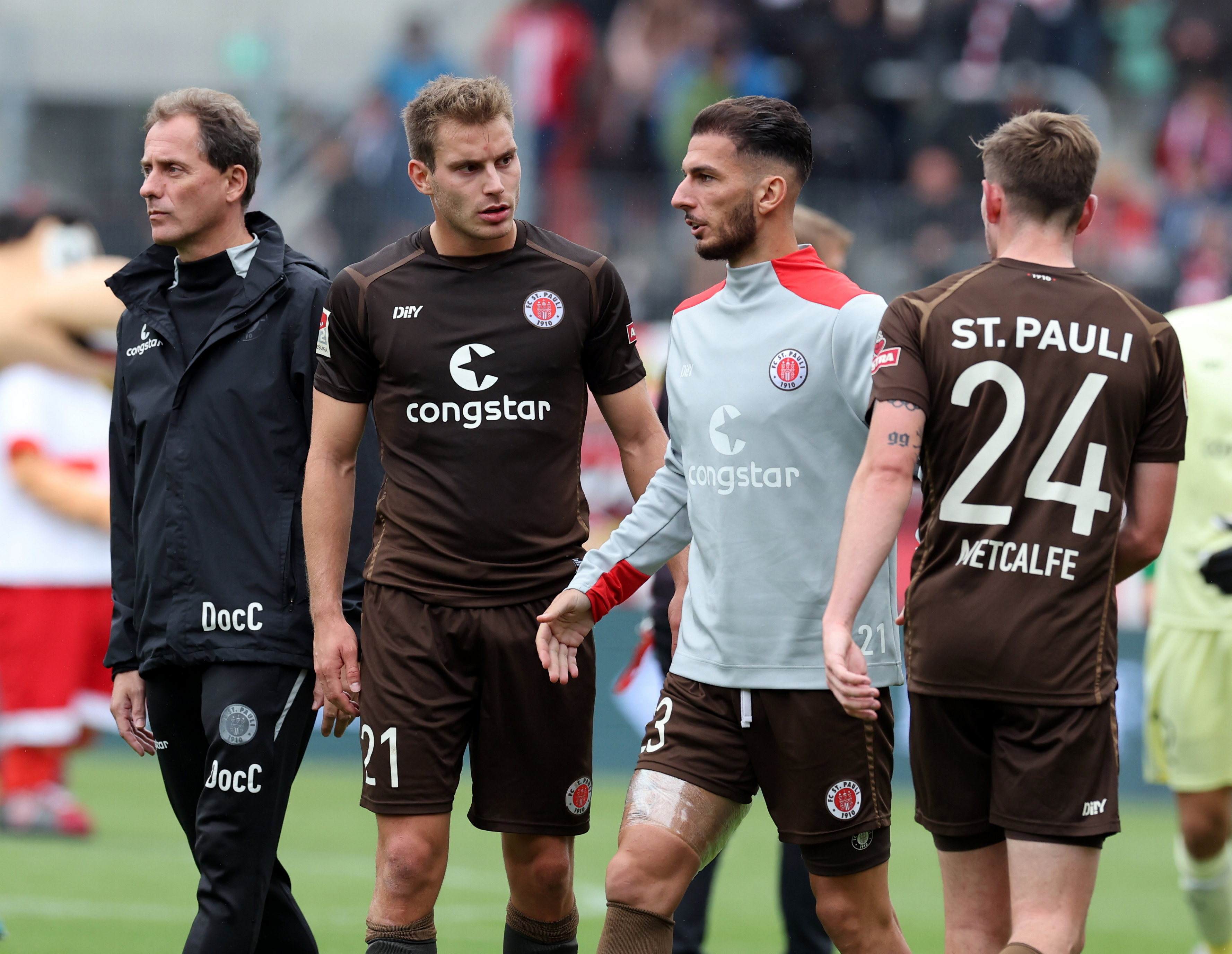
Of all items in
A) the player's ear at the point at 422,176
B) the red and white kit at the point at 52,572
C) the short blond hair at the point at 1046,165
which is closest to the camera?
the short blond hair at the point at 1046,165

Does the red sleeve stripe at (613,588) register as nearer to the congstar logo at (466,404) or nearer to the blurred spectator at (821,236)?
the congstar logo at (466,404)

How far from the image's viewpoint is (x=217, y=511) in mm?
4637

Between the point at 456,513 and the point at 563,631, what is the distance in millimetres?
414

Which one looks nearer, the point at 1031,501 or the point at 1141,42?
the point at 1031,501

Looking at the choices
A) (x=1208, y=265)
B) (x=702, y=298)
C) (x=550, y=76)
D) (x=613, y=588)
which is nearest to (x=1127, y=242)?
(x=1208, y=265)

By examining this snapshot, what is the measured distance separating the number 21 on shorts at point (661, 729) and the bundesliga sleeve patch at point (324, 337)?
121cm

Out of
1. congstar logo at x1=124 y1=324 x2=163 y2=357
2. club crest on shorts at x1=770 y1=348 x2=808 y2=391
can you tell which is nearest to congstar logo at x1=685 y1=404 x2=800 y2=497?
club crest on shorts at x1=770 y1=348 x2=808 y2=391

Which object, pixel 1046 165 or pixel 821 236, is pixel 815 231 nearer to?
pixel 821 236

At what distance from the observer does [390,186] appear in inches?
503

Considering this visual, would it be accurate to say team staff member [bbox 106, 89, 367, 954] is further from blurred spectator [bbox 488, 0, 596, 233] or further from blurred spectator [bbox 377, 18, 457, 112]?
blurred spectator [bbox 377, 18, 457, 112]

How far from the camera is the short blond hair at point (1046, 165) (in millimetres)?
3992

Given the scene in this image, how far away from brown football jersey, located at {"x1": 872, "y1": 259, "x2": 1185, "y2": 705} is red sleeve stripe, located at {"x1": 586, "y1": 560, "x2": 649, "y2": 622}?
847mm

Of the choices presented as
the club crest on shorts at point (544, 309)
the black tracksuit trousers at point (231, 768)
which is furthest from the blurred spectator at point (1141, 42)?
the black tracksuit trousers at point (231, 768)

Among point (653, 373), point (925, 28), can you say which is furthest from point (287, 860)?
point (925, 28)
